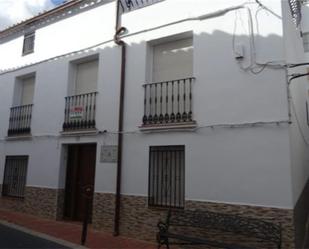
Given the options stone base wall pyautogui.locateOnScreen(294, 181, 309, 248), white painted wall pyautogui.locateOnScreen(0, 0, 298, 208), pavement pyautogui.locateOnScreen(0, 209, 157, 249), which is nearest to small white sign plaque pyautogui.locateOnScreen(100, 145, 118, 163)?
white painted wall pyautogui.locateOnScreen(0, 0, 298, 208)

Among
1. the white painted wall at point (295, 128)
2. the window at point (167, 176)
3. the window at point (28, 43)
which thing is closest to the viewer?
the white painted wall at point (295, 128)

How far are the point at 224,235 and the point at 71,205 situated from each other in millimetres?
4990

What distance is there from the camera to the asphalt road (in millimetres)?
6941

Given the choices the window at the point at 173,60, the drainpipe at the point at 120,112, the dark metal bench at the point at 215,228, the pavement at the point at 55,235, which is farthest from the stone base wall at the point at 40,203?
the window at the point at 173,60

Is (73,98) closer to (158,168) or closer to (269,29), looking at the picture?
(158,168)

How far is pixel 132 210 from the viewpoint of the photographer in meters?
8.15

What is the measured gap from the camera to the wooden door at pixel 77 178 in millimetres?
9875

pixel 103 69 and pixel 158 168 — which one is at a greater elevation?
pixel 103 69

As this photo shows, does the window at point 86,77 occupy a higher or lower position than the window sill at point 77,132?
higher

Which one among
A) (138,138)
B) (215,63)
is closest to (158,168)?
(138,138)

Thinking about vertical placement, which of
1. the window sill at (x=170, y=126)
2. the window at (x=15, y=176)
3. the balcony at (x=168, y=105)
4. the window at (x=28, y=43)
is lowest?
the window at (x=15, y=176)

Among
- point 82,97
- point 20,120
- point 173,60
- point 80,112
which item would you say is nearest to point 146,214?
point 80,112

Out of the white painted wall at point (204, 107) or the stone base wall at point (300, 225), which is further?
the white painted wall at point (204, 107)

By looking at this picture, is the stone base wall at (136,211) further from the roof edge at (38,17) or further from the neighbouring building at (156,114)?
the roof edge at (38,17)
